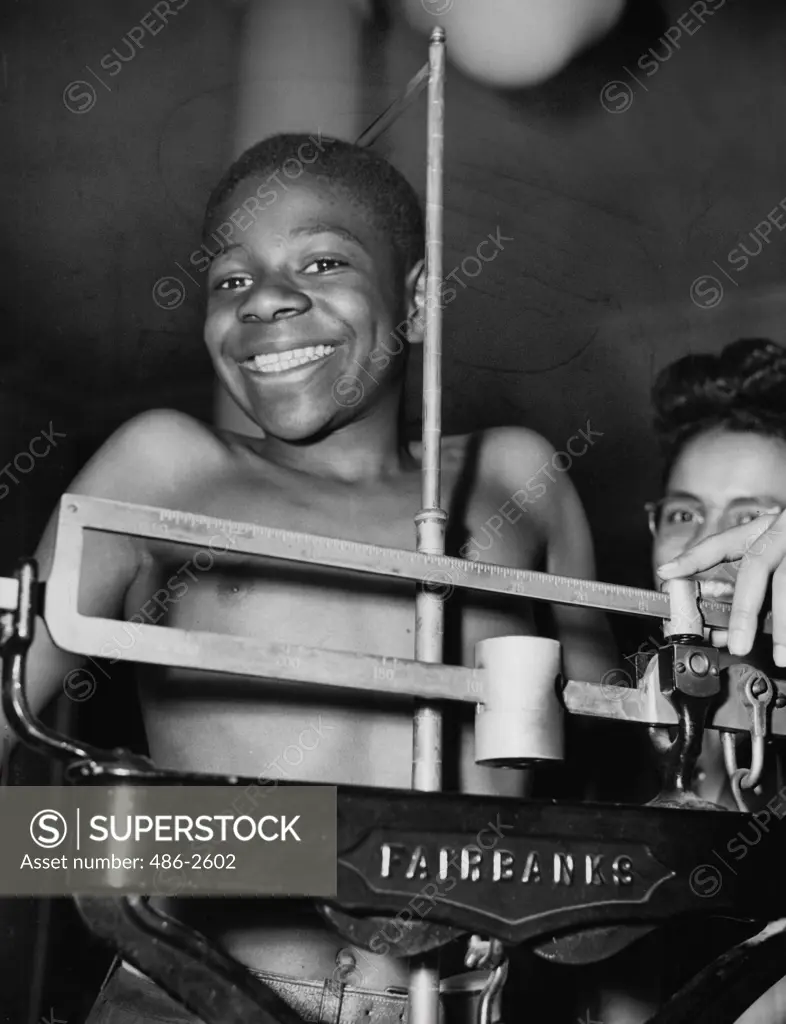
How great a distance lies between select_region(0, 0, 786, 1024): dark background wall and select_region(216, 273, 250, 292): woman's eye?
0.99 ft

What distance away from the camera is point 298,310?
1.13 metres

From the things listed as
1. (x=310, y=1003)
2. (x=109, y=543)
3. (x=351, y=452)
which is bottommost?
(x=310, y=1003)

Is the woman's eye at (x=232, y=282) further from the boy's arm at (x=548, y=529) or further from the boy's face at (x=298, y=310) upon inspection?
the boy's arm at (x=548, y=529)

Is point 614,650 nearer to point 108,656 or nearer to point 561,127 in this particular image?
point 108,656

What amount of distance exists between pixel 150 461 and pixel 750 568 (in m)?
0.54

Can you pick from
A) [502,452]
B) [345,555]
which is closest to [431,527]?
[345,555]

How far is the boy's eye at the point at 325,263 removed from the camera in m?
1.16

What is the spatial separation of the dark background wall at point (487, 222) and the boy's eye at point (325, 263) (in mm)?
347

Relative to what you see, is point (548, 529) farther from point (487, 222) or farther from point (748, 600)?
point (487, 222)

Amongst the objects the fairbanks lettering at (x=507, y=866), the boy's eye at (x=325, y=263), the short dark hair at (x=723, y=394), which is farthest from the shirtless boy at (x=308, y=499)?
the short dark hair at (x=723, y=394)

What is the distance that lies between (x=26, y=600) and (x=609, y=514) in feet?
4.01

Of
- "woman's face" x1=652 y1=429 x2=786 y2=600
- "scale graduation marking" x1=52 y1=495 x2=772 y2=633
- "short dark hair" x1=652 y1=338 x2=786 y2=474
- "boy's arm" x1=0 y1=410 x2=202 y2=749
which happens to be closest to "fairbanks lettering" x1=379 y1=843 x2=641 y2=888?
"scale graduation marking" x1=52 y1=495 x2=772 y2=633

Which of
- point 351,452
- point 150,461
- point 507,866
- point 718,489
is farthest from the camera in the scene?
point 718,489

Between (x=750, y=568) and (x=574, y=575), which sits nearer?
(x=750, y=568)
